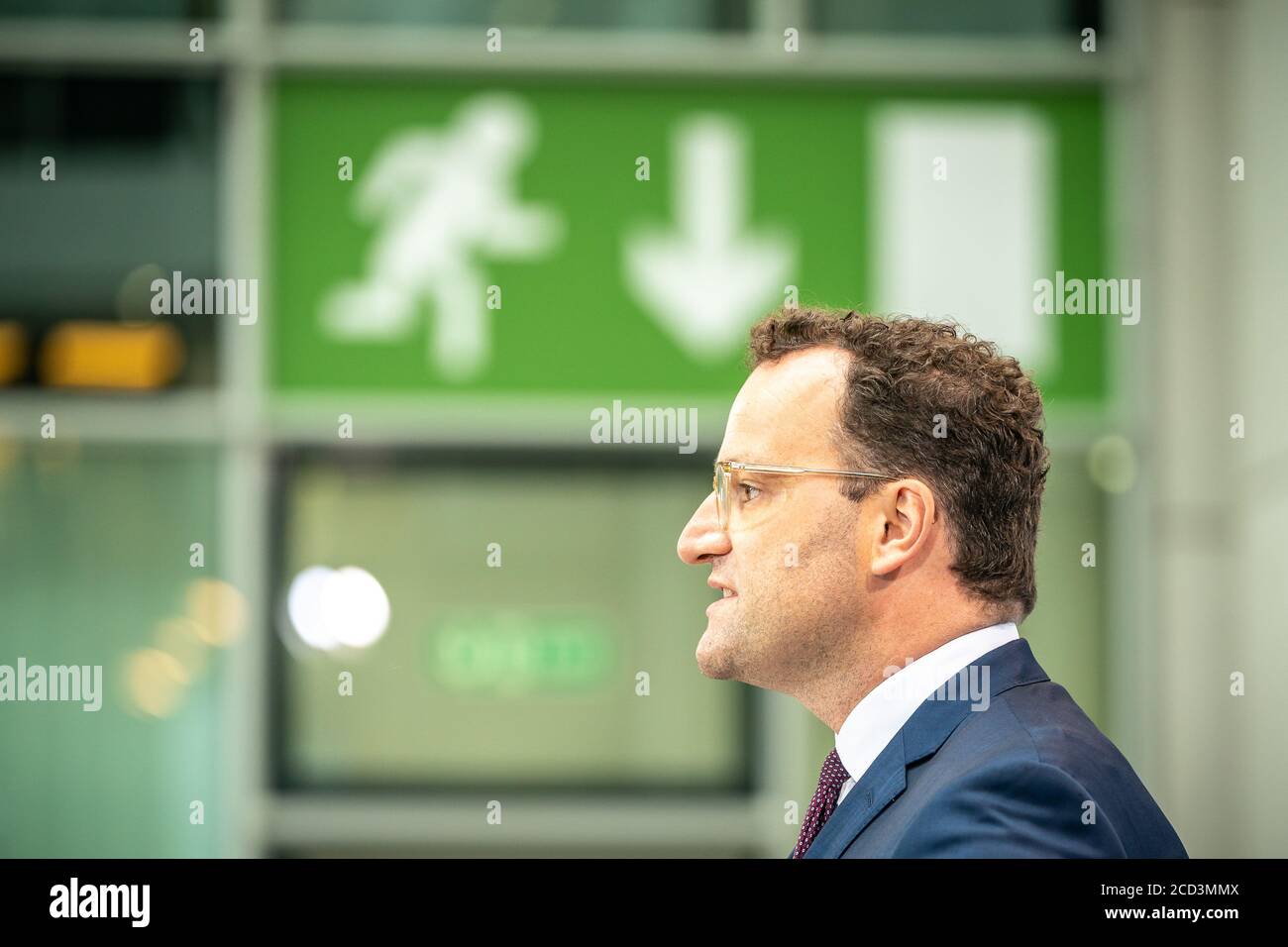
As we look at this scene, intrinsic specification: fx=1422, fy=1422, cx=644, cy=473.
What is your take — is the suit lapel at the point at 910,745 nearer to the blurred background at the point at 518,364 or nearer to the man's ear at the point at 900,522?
the man's ear at the point at 900,522

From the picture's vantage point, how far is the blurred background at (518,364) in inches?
186

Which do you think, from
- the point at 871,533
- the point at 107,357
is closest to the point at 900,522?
the point at 871,533

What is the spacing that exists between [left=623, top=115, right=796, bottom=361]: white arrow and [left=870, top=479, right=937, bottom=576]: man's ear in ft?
9.47

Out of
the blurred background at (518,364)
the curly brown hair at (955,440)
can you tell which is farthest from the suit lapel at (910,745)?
the blurred background at (518,364)

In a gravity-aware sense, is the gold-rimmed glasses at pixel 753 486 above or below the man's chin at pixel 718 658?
above

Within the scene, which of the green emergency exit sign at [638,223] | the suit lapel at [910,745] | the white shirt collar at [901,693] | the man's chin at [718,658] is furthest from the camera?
the green emergency exit sign at [638,223]

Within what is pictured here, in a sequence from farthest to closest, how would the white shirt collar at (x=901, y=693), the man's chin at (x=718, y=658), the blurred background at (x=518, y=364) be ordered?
the blurred background at (x=518, y=364), the man's chin at (x=718, y=658), the white shirt collar at (x=901, y=693)

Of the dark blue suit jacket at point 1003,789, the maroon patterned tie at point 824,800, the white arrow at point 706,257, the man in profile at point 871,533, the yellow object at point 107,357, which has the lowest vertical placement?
the maroon patterned tie at point 824,800

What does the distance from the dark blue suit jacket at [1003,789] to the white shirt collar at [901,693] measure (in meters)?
0.05

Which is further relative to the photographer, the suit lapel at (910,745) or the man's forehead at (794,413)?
the man's forehead at (794,413)

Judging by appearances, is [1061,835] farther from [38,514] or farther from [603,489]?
[38,514]

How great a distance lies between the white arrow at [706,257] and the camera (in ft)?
15.9

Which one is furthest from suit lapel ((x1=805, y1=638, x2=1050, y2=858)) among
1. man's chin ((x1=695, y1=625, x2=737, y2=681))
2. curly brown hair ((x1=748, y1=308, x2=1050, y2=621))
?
man's chin ((x1=695, y1=625, x2=737, y2=681))

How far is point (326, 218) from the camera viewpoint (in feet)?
15.9
